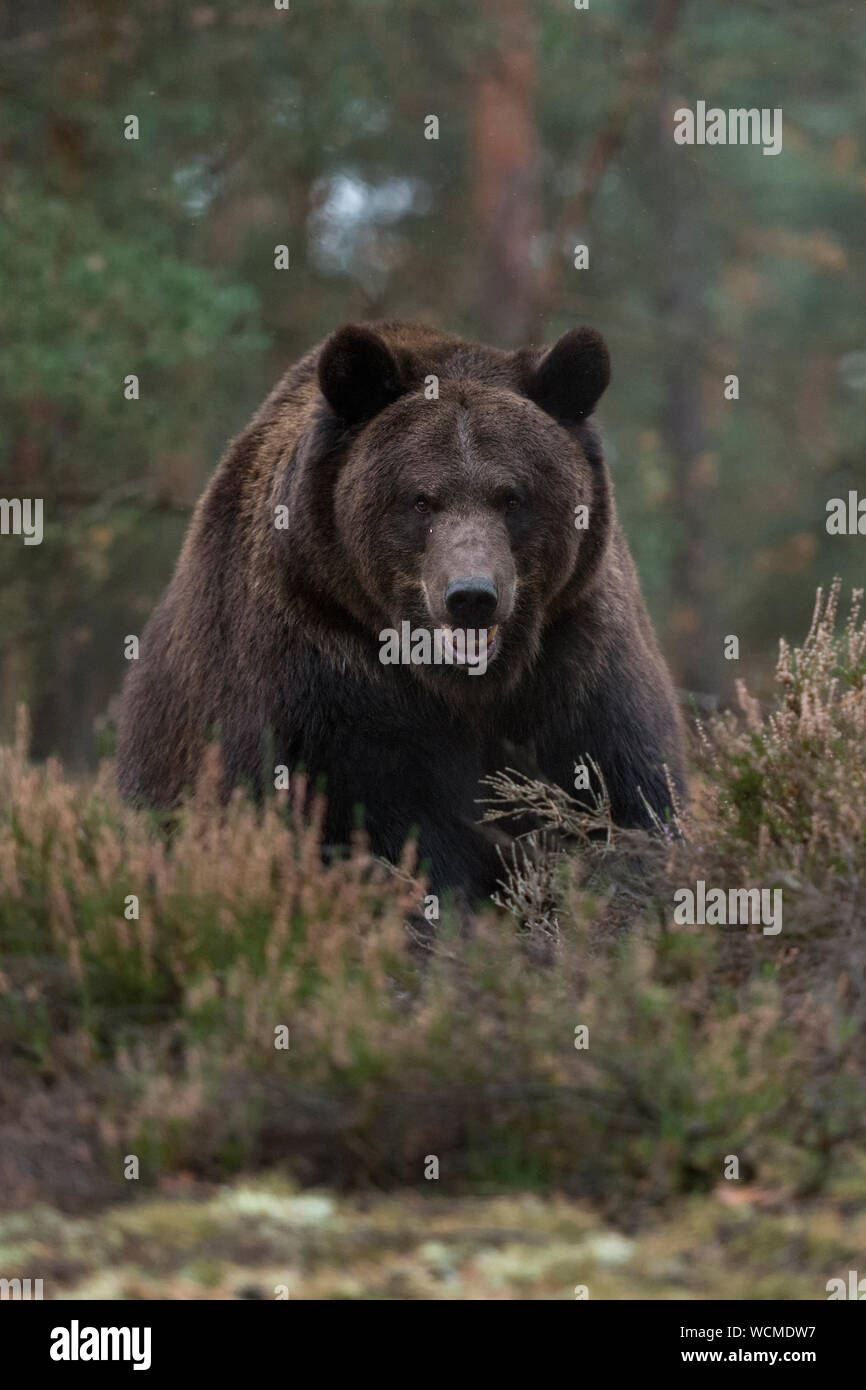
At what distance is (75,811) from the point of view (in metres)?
6.09

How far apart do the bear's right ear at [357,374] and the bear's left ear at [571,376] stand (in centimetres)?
54

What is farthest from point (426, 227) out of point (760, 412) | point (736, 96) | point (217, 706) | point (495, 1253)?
point (495, 1253)

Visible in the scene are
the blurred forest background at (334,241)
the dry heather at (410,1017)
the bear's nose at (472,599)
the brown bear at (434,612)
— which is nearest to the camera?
the dry heather at (410,1017)

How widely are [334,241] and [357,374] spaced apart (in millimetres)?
13441

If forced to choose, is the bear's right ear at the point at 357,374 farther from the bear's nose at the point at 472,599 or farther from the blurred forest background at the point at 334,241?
the blurred forest background at the point at 334,241

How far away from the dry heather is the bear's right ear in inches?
73.5

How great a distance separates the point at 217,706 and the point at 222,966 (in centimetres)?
222

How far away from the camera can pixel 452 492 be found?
6.55 metres

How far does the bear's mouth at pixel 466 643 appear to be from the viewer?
6422mm

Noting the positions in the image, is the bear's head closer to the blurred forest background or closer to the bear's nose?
the bear's nose

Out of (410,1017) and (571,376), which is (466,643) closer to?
(571,376)

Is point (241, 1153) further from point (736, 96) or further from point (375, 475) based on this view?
point (736, 96)

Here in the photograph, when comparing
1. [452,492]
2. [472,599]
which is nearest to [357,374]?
[452,492]

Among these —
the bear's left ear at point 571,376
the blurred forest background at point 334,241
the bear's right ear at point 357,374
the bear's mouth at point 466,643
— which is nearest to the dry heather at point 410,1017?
the bear's mouth at point 466,643
